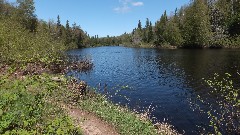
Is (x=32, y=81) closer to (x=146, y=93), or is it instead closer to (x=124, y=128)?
(x=124, y=128)

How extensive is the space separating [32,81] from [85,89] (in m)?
7.57

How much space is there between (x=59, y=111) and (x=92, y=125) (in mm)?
2033

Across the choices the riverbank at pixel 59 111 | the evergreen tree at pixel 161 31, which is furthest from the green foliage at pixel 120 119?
the evergreen tree at pixel 161 31

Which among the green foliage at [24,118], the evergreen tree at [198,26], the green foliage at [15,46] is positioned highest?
the evergreen tree at [198,26]

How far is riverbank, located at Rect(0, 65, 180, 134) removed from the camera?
1108cm

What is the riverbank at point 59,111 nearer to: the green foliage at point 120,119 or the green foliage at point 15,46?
the green foliage at point 120,119

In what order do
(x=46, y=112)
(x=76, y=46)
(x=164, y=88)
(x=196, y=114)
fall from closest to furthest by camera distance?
(x=46, y=112) < (x=196, y=114) < (x=164, y=88) < (x=76, y=46)

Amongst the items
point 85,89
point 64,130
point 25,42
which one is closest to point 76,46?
point 25,42

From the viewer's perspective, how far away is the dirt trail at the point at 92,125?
15.2 metres

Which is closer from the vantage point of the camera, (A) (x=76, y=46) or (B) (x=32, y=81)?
(B) (x=32, y=81)

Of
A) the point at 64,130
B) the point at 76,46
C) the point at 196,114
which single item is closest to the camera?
the point at 64,130

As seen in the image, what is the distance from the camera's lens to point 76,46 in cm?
19538

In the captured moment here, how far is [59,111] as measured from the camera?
15891mm

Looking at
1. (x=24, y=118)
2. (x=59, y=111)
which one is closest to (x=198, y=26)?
(x=59, y=111)
